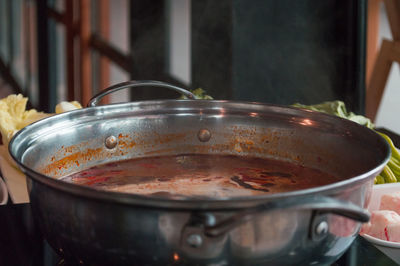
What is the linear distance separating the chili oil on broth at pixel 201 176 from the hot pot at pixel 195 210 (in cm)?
6

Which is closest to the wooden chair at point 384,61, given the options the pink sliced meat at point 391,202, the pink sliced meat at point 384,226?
the pink sliced meat at point 391,202

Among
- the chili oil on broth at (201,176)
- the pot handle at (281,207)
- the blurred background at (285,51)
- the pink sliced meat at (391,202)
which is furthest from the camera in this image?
the blurred background at (285,51)

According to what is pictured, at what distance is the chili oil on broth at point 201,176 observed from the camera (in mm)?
1161

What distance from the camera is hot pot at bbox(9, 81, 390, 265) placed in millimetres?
754

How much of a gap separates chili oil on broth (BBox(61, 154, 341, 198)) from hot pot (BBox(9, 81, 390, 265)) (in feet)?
0.19

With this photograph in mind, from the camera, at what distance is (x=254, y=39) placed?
8.86ft

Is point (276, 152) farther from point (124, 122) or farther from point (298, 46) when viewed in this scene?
point (298, 46)

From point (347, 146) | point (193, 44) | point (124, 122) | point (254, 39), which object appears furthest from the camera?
point (193, 44)

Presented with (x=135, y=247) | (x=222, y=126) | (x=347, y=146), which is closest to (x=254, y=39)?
(x=222, y=126)

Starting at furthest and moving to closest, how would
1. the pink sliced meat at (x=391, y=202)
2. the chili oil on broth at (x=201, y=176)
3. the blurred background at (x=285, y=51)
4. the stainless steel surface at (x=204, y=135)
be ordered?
the blurred background at (x=285, y=51)
the stainless steel surface at (x=204, y=135)
the pink sliced meat at (x=391, y=202)
the chili oil on broth at (x=201, y=176)

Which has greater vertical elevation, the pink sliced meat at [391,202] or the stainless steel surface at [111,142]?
the stainless steel surface at [111,142]

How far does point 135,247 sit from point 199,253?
0.09 meters

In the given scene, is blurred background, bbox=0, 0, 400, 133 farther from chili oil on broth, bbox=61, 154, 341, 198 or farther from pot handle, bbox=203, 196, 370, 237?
pot handle, bbox=203, 196, 370, 237

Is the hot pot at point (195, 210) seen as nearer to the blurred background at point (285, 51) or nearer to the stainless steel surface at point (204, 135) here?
the stainless steel surface at point (204, 135)
